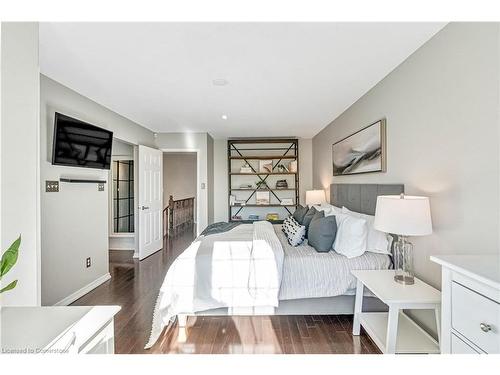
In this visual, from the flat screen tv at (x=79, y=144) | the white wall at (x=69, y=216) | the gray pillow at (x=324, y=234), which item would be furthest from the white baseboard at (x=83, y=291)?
the gray pillow at (x=324, y=234)

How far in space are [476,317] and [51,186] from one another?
3.42 meters

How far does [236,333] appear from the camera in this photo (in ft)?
7.57

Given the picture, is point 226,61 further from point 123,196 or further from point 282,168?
point 123,196

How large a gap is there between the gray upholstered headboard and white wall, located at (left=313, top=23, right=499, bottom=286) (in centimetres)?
10

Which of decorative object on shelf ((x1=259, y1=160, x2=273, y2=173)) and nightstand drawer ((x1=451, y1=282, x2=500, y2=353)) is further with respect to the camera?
decorative object on shelf ((x1=259, y1=160, x2=273, y2=173))

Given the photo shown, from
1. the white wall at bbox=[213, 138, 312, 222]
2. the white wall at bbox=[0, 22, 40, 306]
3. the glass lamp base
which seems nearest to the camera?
the white wall at bbox=[0, 22, 40, 306]

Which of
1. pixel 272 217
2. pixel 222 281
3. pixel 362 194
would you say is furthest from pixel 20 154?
pixel 272 217

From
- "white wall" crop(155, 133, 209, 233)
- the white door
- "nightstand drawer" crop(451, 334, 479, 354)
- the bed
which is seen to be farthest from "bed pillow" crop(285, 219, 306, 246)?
the white door

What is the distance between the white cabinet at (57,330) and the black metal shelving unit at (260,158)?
4741mm

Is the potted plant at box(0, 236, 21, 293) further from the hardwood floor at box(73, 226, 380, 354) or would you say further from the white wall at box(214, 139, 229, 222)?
the white wall at box(214, 139, 229, 222)

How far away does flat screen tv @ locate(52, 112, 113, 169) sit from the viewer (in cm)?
264
